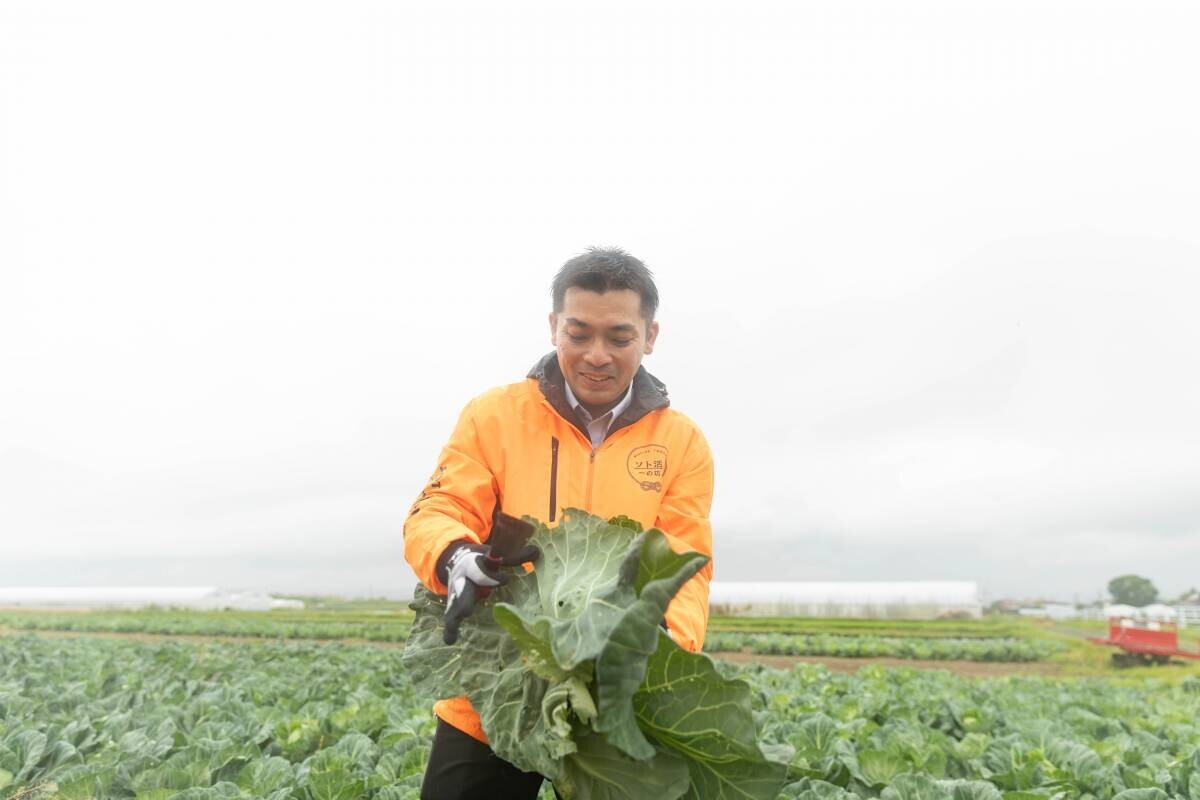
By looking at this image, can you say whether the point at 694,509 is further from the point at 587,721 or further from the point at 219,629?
the point at 219,629

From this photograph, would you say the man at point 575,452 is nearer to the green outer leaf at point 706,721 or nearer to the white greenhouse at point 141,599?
the green outer leaf at point 706,721

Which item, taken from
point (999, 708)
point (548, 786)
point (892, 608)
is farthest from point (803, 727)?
point (892, 608)

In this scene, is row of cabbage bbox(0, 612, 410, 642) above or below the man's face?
below

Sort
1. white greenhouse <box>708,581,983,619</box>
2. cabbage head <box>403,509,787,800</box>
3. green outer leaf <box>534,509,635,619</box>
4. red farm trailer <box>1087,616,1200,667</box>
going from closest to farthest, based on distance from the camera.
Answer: cabbage head <box>403,509,787,800</box> < green outer leaf <box>534,509,635,619</box> < red farm trailer <box>1087,616,1200,667</box> < white greenhouse <box>708,581,983,619</box>

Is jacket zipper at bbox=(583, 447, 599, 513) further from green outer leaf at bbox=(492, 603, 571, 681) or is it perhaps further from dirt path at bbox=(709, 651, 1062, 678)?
dirt path at bbox=(709, 651, 1062, 678)

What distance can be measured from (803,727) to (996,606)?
60.3m

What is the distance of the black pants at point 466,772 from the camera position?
2779 mm

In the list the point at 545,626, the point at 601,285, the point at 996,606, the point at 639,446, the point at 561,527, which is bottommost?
the point at 996,606

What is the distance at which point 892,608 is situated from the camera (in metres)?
50.2

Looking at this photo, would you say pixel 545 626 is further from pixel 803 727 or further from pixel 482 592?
pixel 803 727

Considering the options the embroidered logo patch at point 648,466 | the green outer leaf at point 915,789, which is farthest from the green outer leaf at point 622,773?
the green outer leaf at point 915,789

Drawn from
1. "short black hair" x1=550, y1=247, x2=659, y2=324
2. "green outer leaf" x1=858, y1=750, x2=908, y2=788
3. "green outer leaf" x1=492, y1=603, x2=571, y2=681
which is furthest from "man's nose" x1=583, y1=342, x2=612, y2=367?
"green outer leaf" x1=858, y1=750, x2=908, y2=788

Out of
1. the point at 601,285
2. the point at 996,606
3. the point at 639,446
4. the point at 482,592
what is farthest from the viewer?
the point at 996,606

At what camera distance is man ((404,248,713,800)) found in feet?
8.98
